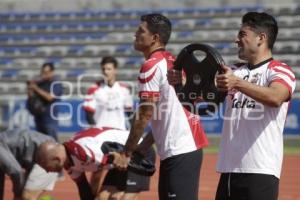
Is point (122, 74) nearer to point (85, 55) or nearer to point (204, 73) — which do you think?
point (85, 55)

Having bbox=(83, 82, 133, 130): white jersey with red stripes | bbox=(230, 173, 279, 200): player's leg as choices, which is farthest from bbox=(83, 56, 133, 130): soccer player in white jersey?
bbox=(230, 173, 279, 200): player's leg

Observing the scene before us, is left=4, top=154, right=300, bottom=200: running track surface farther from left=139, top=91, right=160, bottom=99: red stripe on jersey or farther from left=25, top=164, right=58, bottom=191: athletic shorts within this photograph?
left=139, top=91, right=160, bottom=99: red stripe on jersey

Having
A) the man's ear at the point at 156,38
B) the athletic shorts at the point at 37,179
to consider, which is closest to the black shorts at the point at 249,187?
the man's ear at the point at 156,38

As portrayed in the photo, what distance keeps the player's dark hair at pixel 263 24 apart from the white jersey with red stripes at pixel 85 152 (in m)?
→ 1.91

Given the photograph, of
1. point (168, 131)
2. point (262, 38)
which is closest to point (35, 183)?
point (168, 131)

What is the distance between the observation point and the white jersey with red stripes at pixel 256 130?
480 centimetres

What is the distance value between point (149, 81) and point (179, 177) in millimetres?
782

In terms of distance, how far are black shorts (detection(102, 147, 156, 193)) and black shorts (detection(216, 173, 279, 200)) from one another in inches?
92.5

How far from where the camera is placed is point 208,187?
12422mm

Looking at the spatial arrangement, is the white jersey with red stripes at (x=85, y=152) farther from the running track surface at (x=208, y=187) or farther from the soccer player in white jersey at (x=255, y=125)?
the running track surface at (x=208, y=187)

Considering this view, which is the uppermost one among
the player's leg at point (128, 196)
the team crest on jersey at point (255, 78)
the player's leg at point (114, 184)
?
the team crest on jersey at point (255, 78)

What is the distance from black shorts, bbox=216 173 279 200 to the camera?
4855 mm

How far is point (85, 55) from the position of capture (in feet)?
90.5

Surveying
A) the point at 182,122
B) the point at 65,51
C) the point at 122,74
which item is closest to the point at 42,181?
the point at 182,122
